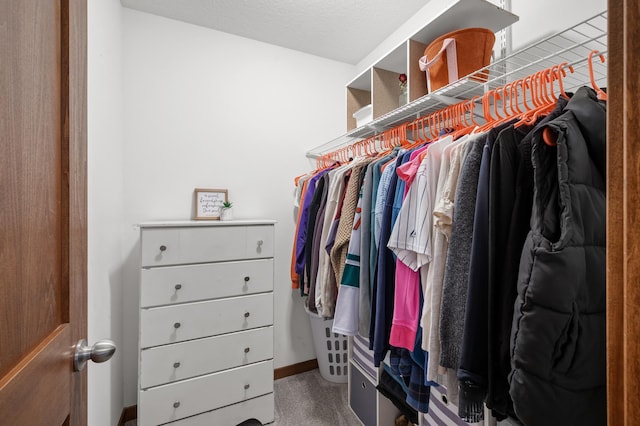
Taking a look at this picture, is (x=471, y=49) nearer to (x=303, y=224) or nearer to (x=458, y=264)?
(x=458, y=264)

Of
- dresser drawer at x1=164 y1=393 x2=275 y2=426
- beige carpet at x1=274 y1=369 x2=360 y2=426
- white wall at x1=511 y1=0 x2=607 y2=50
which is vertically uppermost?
white wall at x1=511 y1=0 x2=607 y2=50

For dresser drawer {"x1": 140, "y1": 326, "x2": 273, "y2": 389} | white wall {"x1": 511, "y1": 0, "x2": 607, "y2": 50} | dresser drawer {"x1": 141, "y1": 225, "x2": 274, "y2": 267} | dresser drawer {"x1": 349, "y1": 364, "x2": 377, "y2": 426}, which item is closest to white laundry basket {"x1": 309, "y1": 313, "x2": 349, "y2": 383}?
dresser drawer {"x1": 349, "y1": 364, "x2": 377, "y2": 426}

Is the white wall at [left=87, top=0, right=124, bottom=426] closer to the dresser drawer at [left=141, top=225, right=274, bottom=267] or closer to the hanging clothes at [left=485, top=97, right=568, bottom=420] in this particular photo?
the dresser drawer at [left=141, top=225, right=274, bottom=267]

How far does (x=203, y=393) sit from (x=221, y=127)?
66.2 inches

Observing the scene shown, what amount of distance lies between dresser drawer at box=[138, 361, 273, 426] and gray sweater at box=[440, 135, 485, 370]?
122 cm

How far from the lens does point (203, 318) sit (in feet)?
5.07

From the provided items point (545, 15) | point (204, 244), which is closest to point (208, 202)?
point (204, 244)

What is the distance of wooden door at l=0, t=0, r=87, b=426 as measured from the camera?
0.37 meters

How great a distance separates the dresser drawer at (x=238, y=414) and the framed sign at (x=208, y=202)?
115 cm

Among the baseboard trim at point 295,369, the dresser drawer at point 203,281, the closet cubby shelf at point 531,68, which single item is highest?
the closet cubby shelf at point 531,68

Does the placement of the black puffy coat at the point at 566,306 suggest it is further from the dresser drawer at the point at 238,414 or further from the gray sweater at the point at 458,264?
the dresser drawer at the point at 238,414

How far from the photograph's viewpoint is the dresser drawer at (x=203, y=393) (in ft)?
4.69

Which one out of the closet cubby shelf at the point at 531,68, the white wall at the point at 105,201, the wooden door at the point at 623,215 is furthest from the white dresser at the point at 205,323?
the wooden door at the point at 623,215


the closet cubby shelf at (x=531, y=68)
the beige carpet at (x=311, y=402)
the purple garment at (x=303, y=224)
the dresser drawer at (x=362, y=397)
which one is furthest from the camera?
the purple garment at (x=303, y=224)
